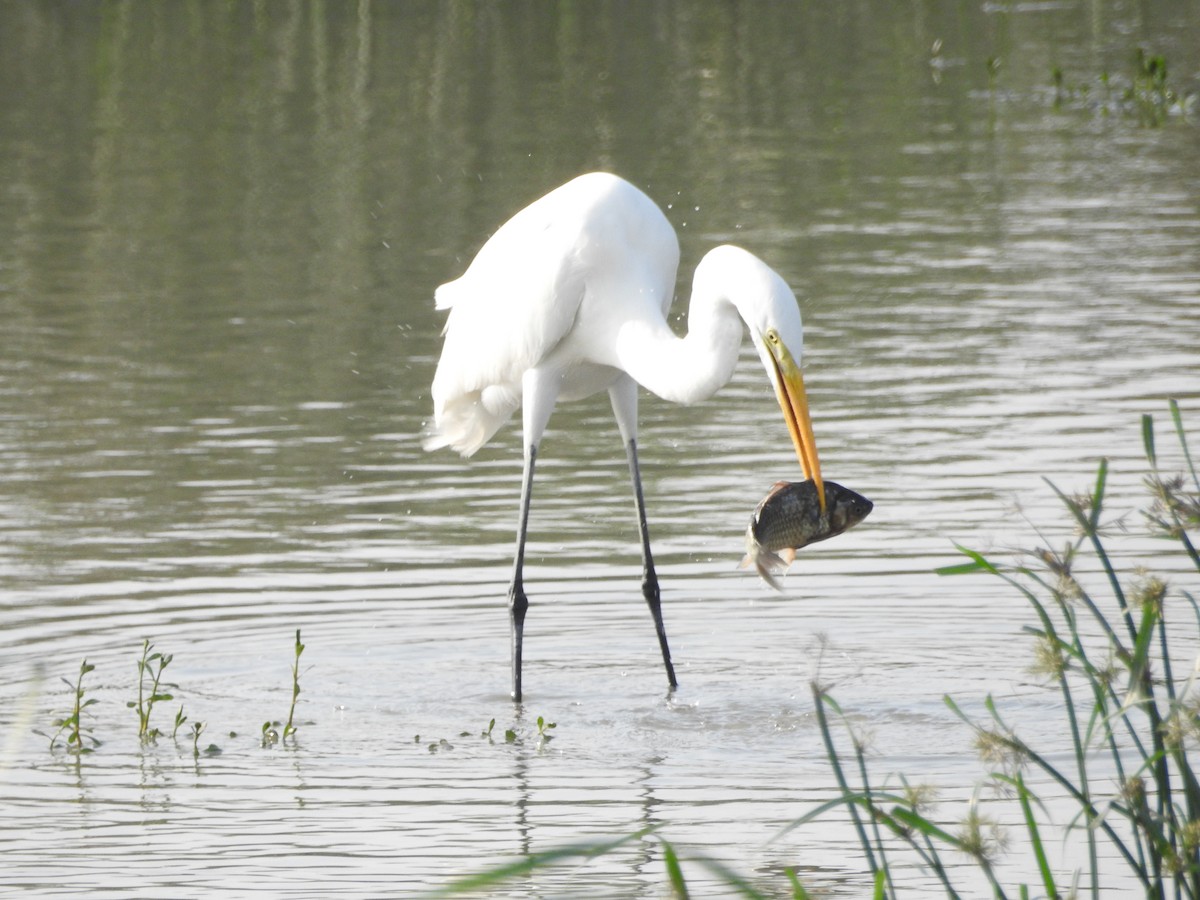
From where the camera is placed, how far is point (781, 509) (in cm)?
593

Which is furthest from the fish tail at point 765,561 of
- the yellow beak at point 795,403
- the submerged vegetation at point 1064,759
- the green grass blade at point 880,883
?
the green grass blade at point 880,883

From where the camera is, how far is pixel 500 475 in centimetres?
995

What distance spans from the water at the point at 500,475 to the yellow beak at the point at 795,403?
794 mm

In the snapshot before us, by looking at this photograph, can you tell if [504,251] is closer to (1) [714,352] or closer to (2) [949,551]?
(1) [714,352]

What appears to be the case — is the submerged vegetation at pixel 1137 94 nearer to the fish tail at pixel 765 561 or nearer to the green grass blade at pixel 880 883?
the fish tail at pixel 765 561

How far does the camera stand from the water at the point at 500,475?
5734mm

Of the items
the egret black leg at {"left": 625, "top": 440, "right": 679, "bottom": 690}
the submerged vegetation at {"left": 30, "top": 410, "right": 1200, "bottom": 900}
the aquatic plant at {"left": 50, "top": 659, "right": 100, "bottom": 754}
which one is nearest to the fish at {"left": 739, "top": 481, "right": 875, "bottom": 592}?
the submerged vegetation at {"left": 30, "top": 410, "right": 1200, "bottom": 900}

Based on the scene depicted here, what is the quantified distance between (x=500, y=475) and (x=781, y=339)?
400 centimetres

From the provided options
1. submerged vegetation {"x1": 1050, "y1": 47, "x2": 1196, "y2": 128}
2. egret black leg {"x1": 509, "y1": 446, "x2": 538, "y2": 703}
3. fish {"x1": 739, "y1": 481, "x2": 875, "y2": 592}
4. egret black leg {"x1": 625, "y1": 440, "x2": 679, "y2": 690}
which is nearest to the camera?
fish {"x1": 739, "y1": 481, "x2": 875, "y2": 592}

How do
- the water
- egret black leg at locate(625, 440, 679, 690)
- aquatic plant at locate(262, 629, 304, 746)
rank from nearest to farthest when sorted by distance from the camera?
the water
aquatic plant at locate(262, 629, 304, 746)
egret black leg at locate(625, 440, 679, 690)

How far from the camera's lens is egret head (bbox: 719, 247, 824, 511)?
6086 millimetres

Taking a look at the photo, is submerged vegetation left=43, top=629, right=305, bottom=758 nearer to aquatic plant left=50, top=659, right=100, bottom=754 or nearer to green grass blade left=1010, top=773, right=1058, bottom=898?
aquatic plant left=50, top=659, right=100, bottom=754

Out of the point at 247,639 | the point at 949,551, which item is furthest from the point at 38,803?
the point at 949,551

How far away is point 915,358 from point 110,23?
72.8ft
